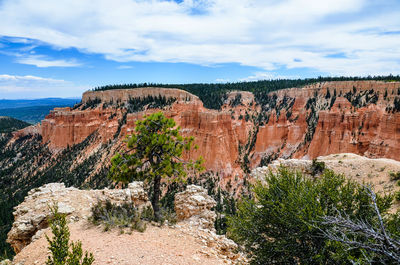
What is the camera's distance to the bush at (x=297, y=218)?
6.50 meters

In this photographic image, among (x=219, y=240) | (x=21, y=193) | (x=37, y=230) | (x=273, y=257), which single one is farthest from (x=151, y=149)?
(x=21, y=193)

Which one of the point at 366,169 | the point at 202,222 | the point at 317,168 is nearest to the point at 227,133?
the point at 317,168

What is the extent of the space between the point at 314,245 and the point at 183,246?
453 cm

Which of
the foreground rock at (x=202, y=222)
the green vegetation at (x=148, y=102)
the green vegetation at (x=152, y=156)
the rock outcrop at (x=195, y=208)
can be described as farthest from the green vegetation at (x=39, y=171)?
the green vegetation at (x=152, y=156)

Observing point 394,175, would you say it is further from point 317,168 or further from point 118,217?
point 118,217

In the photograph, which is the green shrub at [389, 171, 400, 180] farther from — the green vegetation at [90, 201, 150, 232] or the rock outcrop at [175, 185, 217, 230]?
the green vegetation at [90, 201, 150, 232]

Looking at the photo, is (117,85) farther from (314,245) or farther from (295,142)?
(314,245)

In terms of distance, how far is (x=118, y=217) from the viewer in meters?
10.1

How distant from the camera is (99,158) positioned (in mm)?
51812

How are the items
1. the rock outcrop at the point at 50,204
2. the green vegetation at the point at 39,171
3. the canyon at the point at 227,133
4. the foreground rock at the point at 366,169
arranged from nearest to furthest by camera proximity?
the rock outcrop at the point at 50,204 < the foreground rock at the point at 366,169 < the canyon at the point at 227,133 < the green vegetation at the point at 39,171

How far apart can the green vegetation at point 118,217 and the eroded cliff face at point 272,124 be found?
35476 millimetres

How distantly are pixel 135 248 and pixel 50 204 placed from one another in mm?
6428

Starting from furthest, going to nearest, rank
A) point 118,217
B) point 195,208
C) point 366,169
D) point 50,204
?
1. point 366,169
2. point 195,208
3. point 50,204
4. point 118,217

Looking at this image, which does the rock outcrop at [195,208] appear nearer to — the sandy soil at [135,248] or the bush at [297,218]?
the sandy soil at [135,248]
